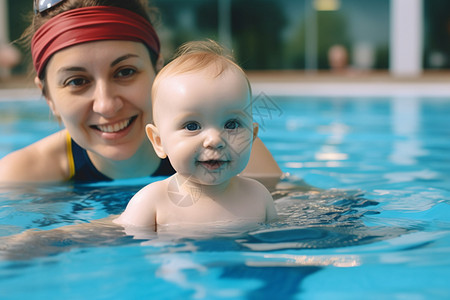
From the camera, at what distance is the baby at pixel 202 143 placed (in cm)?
219

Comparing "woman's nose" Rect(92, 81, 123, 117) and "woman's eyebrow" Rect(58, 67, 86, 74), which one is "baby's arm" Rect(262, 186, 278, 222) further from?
"woman's eyebrow" Rect(58, 67, 86, 74)

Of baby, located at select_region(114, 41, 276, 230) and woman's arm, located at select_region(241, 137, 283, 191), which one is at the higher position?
baby, located at select_region(114, 41, 276, 230)

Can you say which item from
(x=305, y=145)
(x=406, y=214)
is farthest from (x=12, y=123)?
(x=406, y=214)

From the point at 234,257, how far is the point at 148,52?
1511 mm

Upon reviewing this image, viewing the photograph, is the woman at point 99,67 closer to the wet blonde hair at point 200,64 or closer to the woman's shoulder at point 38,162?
the woman's shoulder at point 38,162

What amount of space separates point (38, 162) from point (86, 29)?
3.28ft

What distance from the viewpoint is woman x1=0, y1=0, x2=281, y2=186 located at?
2994 mm

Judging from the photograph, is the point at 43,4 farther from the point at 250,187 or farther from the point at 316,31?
the point at 316,31

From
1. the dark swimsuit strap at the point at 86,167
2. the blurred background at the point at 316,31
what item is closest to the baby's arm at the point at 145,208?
the dark swimsuit strap at the point at 86,167

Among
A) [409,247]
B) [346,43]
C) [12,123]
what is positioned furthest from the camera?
[346,43]

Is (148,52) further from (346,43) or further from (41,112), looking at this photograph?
(346,43)

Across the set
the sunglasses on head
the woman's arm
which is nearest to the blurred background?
the woman's arm

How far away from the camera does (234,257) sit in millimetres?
2127

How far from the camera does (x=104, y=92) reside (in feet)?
9.70
